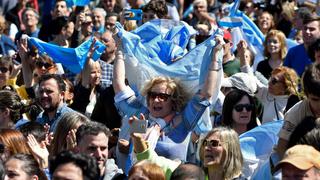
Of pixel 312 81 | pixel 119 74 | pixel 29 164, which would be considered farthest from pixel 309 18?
pixel 29 164

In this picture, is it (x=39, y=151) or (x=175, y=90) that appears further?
(x=175, y=90)

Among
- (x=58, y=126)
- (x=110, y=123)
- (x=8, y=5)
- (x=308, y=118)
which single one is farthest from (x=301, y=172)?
(x=8, y=5)

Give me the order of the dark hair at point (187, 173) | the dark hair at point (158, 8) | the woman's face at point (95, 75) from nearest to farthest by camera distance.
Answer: the dark hair at point (187, 173) → the woman's face at point (95, 75) → the dark hair at point (158, 8)

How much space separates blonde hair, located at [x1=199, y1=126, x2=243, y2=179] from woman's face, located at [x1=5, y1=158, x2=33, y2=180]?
4.78 feet

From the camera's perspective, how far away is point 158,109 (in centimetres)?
988

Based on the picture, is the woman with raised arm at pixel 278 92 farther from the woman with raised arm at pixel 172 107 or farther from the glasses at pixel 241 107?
the woman with raised arm at pixel 172 107

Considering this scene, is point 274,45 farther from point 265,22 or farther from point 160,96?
point 160,96

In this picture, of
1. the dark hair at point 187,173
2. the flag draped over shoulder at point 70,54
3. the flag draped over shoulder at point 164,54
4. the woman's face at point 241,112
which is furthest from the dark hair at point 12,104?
the dark hair at point 187,173

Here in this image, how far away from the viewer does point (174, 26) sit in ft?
38.2

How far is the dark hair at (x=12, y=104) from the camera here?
10969mm

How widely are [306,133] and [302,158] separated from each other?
820 mm

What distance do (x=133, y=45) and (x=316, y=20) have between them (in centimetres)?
266

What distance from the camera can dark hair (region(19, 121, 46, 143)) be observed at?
973 cm

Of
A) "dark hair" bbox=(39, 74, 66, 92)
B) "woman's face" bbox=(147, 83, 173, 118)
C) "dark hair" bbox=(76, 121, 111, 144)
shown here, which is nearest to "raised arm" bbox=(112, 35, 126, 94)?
"woman's face" bbox=(147, 83, 173, 118)
